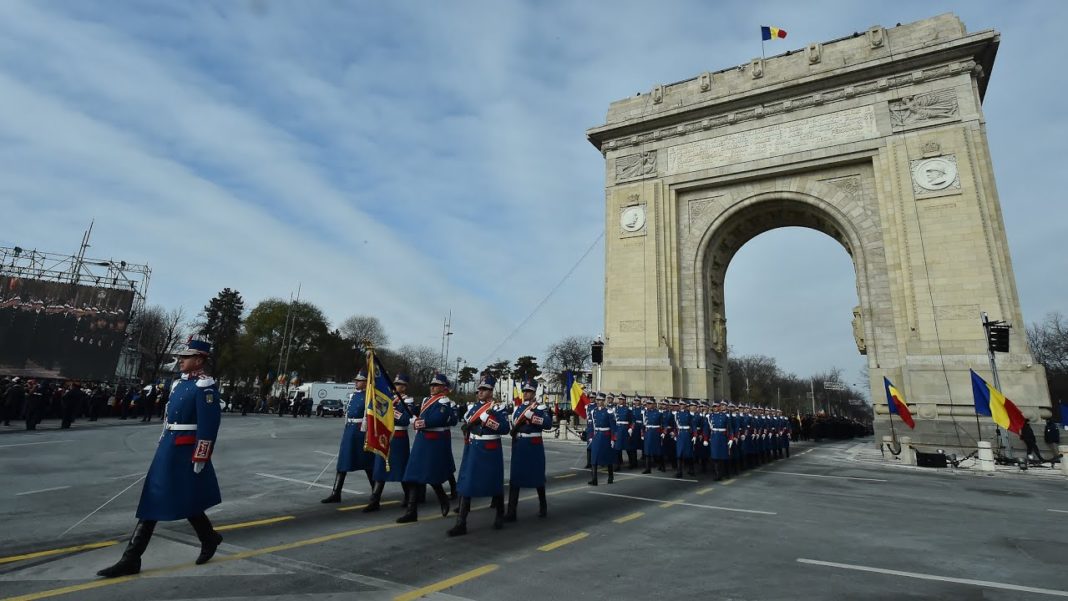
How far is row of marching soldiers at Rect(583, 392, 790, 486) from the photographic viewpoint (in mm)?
11406

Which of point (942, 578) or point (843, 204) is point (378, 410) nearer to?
point (942, 578)

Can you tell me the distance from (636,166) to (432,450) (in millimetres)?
23006

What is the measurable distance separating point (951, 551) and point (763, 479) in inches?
278

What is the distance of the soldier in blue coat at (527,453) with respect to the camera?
714cm

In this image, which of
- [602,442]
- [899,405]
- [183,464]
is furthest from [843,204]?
[183,464]

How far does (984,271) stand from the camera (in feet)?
63.1

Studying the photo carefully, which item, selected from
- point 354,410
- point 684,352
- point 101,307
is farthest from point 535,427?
point 101,307

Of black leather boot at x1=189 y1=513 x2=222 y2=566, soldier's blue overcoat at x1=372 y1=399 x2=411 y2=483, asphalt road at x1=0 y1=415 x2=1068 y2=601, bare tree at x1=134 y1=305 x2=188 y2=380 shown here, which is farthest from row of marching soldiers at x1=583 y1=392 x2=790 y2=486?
bare tree at x1=134 y1=305 x2=188 y2=380

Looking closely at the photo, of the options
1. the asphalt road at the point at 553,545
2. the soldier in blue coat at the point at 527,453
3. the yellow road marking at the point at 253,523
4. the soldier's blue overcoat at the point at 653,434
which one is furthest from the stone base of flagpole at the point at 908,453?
the yellow road marking at the point at 253,523

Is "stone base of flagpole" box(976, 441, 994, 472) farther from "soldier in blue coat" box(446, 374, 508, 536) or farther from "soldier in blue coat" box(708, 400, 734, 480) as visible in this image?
"soldier in blue coat" box(446, 374, 508, 536)

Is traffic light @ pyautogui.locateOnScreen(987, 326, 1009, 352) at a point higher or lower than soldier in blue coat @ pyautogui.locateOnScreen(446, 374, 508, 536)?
higher

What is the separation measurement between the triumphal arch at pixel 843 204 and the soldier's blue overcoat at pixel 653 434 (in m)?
9.83

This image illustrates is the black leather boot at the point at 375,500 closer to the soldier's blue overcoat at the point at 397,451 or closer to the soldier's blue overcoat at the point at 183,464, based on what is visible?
the soldier's blue overcoat at the point at 397,451

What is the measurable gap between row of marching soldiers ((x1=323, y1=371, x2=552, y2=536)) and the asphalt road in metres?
0.33
